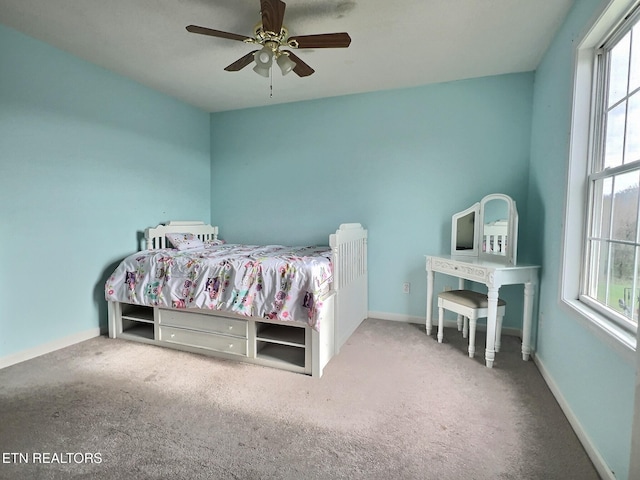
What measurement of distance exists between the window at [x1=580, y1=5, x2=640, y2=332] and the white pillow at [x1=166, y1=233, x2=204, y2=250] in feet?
10.6

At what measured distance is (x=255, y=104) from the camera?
3711mm

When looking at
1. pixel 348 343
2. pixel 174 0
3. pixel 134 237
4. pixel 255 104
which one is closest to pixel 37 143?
pixel 134 237

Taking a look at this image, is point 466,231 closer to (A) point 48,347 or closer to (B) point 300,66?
(B) point 300,66

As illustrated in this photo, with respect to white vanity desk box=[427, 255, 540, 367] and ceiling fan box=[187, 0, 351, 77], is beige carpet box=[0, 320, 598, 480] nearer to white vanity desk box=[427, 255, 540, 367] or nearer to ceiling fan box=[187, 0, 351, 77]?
white vanity desk box=[427, 255, 540, 367]

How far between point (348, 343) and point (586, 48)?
2.53 m

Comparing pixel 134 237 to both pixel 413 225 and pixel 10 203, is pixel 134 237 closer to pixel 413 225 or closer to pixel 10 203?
pixel 10 203

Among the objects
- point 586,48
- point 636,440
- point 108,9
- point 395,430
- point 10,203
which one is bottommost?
point 395,430

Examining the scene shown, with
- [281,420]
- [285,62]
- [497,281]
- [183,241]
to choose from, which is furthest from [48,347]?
[497,281]

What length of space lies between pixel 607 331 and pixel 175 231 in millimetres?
3549

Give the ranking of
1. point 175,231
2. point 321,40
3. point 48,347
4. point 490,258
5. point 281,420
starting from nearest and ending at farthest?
point 281,420, point 321,40, point 48,347, point 490,258, point 175,231

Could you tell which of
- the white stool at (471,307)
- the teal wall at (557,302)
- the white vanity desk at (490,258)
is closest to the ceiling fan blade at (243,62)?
the teal wall at (557,302)

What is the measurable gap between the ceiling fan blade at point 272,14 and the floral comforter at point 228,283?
1494 millimetres

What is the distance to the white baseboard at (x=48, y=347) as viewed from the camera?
7.44 ft

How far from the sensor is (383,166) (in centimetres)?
331
